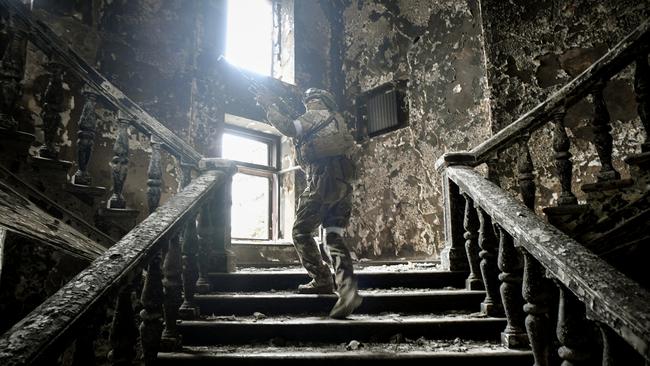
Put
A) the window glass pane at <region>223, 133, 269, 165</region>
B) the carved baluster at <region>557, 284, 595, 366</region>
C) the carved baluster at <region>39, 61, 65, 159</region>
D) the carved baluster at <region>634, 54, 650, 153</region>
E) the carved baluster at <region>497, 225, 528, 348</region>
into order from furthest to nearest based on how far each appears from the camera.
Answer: the window glass pane at <region>223, 133, 269, 165</region>
the carved baluster at <region>39, 61, 65, 159</region>
the carved baluster at <region>634, 54, 650, 153</region>
the carved baluster at <region>497, 225, 528, 348</region>
the carved baluster at <region>557, 284, 595, 366</region>

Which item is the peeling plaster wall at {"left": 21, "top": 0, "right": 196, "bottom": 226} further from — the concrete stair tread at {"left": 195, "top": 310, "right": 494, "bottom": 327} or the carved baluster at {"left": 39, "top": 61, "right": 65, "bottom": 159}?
the concrete stair tread at {"left": 195, "top": 310, "right": 494, "bottom": 327}

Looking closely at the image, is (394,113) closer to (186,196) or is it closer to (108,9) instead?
(108,9)

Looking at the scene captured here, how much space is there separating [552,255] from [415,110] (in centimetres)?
498

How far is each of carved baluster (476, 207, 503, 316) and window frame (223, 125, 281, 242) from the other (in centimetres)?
478

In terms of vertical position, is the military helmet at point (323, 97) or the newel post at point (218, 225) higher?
the military helmet at point (323, 97)

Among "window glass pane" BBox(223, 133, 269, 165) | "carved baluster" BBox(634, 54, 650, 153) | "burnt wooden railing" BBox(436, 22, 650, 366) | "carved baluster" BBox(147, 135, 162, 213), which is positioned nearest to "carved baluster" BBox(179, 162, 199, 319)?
"carved baluster" BBox(147, 135, 162, 213)

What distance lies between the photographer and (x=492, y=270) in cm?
271

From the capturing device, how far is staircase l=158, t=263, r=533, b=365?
218 cm

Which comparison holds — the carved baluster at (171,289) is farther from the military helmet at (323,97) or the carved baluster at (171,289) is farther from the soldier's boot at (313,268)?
the military helmet at (323,97)

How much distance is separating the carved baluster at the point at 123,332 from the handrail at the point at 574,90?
2.59m

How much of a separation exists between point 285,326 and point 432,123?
4460mm

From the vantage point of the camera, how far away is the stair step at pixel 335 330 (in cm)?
254

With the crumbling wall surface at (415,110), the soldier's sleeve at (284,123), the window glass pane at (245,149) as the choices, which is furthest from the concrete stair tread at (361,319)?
the window glass pane at (245,149)

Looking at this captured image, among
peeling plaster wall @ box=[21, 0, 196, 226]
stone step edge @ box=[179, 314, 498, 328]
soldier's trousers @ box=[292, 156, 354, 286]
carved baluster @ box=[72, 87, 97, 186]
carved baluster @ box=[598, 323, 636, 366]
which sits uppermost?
peeling plaster wall @ box=[21, 0, 196, 226]
